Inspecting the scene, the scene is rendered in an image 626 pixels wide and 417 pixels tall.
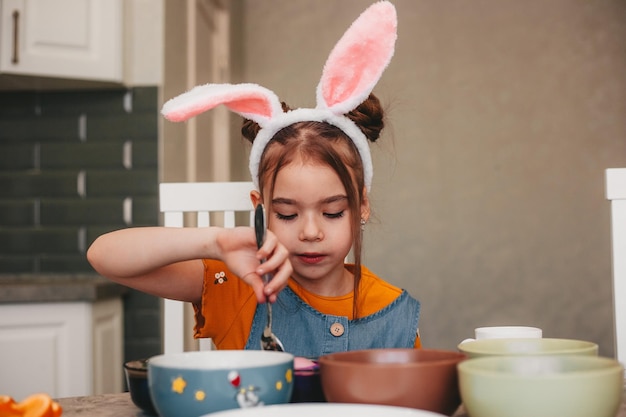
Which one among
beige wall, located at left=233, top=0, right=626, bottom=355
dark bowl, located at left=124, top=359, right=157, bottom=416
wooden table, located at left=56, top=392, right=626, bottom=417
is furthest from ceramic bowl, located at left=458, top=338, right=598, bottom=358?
beige wall, located at left=233, top=0, right=626, bottom=355

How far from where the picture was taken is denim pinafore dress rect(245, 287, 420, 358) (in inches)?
46.6

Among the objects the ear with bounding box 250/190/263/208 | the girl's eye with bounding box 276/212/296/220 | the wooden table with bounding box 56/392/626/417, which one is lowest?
the wooden table with bounding box 56/392/626/417

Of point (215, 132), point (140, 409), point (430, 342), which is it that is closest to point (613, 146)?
point (430, 342)

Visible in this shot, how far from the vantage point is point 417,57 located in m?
4.04

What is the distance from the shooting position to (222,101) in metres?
0.94

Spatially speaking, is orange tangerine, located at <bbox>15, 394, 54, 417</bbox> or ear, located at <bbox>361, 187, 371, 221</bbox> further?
ear, located at <bbox>361, 187, 371, 221</bbox>

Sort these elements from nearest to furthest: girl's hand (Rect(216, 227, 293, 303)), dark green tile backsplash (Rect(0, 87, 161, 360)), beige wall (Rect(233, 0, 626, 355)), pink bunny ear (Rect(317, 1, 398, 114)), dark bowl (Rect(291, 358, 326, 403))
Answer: dark bowl (Rect(291, 358, 326, 403))
girl's hand (Rect(216, 227, 293, 303))
pink bunny ear (Rect(317, 1, 398, 114))
dark green tile backsplash (Rect(0, 87, 161, 360))
beige wall (Rect(233, 0, 626, 355))

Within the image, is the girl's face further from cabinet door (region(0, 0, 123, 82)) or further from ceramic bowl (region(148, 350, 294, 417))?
cabinet door (region(0, 0, 123, 82))

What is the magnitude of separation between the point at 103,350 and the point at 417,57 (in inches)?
104

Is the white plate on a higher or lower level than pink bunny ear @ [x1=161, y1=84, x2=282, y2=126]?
lower

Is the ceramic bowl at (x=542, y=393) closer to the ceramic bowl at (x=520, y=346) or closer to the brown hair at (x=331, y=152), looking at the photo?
the ceramic bowl at (x=520, y=346)

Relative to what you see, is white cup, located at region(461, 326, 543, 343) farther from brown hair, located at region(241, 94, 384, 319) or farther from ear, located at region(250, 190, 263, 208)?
ear, located at region(250, 190, 263, 208)

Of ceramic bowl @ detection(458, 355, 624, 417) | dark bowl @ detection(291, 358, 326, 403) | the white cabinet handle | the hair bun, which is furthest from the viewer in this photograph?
the white cabinet handle

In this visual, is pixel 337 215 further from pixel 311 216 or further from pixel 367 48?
pixel 367 48
